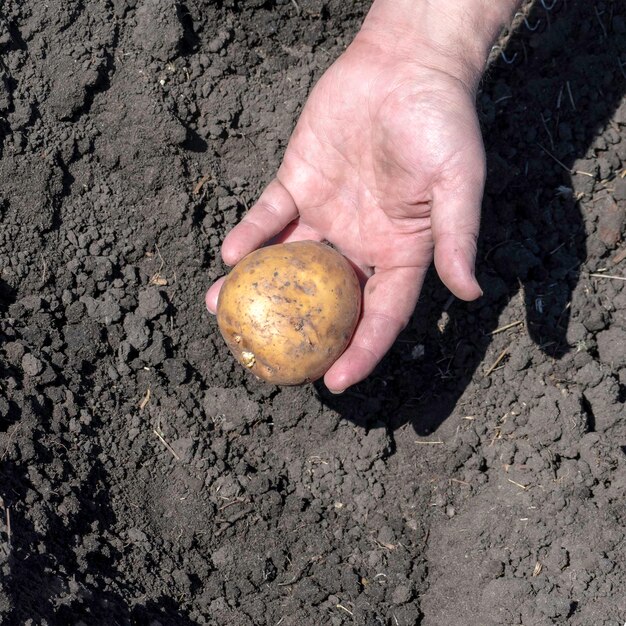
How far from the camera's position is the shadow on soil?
149 inches

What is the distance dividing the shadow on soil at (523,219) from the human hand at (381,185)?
1.78 feet

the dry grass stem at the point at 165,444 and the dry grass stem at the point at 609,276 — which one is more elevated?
the dry grass stem at the point at 165,444

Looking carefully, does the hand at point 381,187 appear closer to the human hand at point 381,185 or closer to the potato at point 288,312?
the human hand at point 381,185

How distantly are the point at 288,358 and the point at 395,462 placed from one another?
1114 millimetres

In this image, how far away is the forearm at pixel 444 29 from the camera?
140 inches

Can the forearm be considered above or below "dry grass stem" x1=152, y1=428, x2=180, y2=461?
above

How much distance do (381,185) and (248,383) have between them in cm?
119

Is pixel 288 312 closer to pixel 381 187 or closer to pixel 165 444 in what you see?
pixel 381 187

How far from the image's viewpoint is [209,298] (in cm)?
345

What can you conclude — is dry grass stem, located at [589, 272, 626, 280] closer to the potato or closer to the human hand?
the human hand

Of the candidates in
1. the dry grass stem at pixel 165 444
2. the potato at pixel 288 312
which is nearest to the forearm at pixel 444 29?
the potato at pixel 288 312

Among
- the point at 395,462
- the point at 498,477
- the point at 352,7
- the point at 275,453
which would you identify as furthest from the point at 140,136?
the point at 498,477

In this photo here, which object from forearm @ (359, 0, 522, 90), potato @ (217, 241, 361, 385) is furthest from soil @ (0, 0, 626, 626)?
potato @ (217, 241, 361, 385)

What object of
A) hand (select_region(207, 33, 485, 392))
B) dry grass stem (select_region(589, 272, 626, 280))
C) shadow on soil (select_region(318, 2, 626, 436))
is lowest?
dry grass stem (select_region(589, 272, 626, 280))
